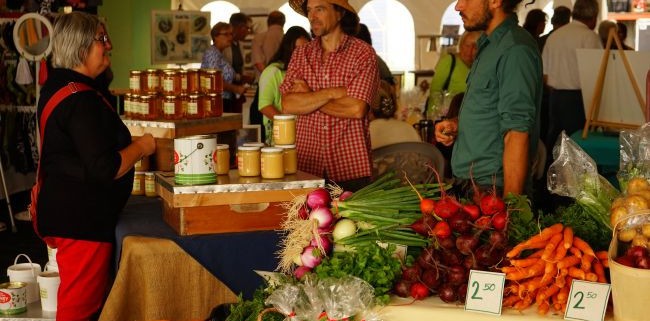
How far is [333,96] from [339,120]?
0.42 feet

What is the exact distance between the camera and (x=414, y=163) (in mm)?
5246

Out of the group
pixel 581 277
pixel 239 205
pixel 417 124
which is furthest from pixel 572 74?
pixel 581 277

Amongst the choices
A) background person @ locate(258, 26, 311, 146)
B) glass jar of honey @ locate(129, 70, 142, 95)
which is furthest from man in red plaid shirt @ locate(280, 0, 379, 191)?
background person @ locate(258, 26, 311, 146)

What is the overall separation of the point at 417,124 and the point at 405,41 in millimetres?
6087

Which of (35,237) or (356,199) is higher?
(356,199)

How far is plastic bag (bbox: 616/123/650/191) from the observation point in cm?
253

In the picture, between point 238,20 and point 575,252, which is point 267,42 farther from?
point 575,252

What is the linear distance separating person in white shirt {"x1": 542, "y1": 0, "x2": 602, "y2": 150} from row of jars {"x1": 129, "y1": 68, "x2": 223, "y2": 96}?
161 inches

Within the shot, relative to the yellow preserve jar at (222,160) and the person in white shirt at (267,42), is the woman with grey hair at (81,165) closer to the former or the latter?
the yellow preserve jar at (222,160)

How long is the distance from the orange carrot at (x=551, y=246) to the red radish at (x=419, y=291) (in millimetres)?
308

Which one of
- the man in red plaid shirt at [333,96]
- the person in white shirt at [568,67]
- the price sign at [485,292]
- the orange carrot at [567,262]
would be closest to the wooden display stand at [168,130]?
the man in red plaid shirt at [333,96]

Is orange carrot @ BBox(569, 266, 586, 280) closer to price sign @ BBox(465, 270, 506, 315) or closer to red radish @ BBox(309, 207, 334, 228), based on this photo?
price sign @ BBox(465, 270, 506, 315)

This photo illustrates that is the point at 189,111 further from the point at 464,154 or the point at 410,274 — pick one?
the point at 410,274

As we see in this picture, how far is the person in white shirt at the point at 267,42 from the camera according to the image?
29.4ft
